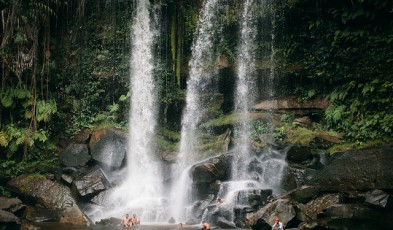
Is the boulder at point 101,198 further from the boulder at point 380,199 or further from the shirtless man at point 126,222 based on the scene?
the boulder at point 380,199

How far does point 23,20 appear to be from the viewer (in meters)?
15.5

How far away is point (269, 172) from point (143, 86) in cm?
890

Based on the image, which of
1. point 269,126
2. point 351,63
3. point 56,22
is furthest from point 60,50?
point 351,63

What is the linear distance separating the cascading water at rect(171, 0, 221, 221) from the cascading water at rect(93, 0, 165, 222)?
1672 mm

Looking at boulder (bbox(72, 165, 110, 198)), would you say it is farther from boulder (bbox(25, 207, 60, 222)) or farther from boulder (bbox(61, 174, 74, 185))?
boulder (bbox(25, 207, 60, 222))

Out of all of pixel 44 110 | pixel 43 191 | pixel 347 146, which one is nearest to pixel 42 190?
pixel 43 191

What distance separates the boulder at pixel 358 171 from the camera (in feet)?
34.5

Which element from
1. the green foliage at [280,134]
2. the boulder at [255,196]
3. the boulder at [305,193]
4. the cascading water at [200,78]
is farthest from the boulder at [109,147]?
the boulder at [305,193]

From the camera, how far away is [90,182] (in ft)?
46.8

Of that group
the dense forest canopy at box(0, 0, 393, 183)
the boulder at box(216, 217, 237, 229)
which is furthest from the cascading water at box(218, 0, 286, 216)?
the boulder at box(216, 217, 237, 229)

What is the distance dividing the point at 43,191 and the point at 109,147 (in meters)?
3.43

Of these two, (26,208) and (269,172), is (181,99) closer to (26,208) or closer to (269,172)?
(269,172)

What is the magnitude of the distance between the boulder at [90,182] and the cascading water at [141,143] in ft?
1.83

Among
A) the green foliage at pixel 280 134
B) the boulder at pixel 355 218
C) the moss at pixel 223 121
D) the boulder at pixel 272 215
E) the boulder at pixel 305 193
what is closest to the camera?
the boulder at pixel 355 218
